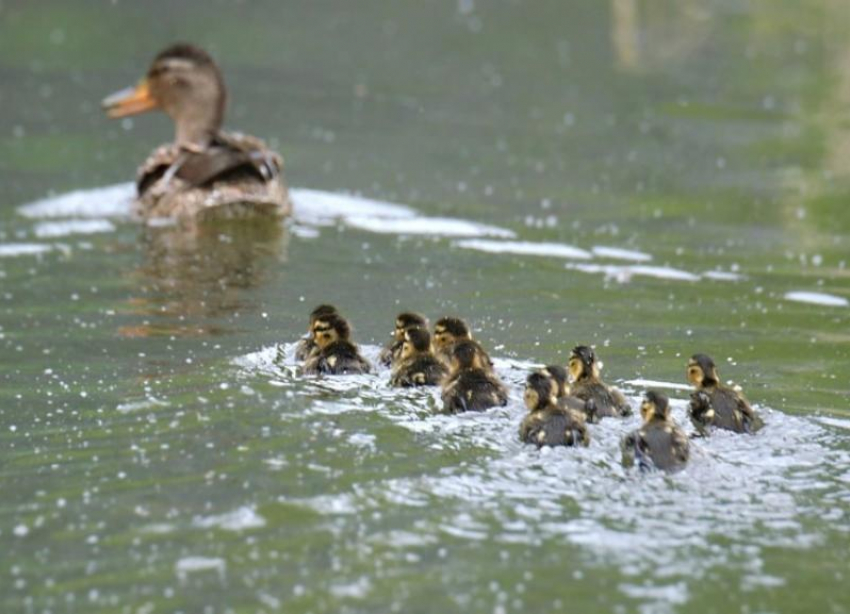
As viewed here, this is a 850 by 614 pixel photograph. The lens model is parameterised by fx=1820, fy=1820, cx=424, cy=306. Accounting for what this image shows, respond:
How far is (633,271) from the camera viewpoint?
9.04 meters

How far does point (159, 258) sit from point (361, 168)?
247cm

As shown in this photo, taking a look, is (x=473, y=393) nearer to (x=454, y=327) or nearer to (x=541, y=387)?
(x=541, y=387)

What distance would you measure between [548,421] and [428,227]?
4409 millimetres

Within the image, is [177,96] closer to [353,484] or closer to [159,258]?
[159,258]

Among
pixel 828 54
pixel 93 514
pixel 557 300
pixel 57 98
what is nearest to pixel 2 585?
pixel 93 514

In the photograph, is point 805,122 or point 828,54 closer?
point 805,122

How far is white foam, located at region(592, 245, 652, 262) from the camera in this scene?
9.30 m

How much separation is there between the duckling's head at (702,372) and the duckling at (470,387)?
66 cm

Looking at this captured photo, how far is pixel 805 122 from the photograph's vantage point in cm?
1311

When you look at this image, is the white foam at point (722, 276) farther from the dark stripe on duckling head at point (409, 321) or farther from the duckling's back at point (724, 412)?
the duckling's back at point (724, 412)

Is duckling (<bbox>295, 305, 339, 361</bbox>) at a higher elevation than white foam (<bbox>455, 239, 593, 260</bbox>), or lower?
lower

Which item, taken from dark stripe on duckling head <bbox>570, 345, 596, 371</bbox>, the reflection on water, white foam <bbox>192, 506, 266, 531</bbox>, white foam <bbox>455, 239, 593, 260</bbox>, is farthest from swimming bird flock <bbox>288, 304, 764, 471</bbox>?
white foam <bbox>455, 239, 593, 260</bbox>

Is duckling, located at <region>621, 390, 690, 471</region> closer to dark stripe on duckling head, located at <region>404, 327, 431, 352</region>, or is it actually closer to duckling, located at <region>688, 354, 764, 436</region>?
duckling, located at <region>688, 354, 764, 436</region>

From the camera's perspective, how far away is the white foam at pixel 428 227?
32.5ft
